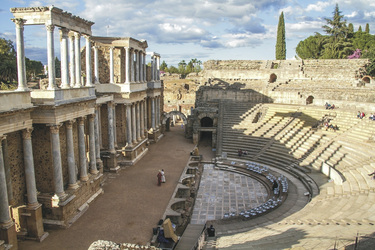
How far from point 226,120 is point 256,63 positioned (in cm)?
1997

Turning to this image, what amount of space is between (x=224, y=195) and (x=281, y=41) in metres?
40.7

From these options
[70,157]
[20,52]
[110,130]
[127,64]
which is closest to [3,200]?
[70,157]

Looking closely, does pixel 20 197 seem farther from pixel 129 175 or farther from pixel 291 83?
pixel 291 83

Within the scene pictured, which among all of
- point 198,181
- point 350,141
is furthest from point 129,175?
point 350,141

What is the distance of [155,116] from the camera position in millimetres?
32156

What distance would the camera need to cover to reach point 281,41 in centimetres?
5316

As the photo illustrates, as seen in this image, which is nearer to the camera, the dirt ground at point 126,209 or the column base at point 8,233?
the column base at point 8,233

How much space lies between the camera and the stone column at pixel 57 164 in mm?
13523

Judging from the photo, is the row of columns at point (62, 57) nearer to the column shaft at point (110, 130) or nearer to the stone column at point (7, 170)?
the stone column at point (7, 170)

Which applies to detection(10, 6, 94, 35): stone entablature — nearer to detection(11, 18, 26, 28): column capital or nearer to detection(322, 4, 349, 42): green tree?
detection(11, 18, 26, 28): column capital

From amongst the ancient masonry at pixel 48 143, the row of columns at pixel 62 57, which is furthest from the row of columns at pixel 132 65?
the row of columns at pixel 62 57

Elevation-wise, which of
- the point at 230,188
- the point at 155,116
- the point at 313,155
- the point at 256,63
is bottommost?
the point at 230,188

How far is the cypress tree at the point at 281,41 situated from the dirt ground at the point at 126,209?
35641 mm

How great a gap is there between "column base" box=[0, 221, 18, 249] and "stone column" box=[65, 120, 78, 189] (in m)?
3.65
